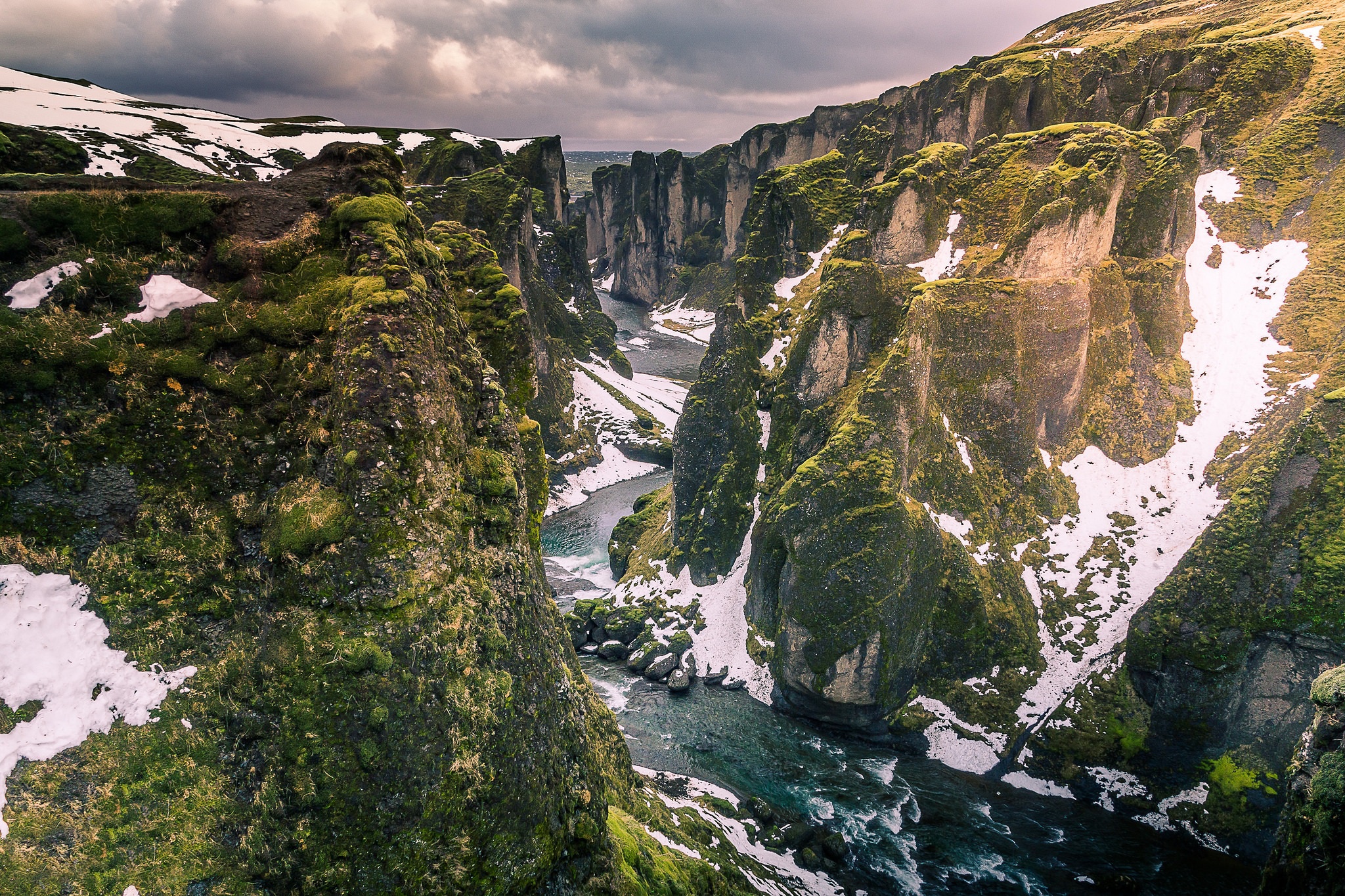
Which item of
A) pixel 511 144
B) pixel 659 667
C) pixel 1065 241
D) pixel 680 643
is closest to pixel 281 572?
pixel 659 667

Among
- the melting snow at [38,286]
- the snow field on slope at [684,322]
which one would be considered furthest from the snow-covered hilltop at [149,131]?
the snow field on slope at [684,322]

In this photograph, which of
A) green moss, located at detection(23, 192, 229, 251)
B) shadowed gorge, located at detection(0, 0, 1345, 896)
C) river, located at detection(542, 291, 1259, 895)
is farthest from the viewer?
river, located at detection(542, 291, 1259, 895)

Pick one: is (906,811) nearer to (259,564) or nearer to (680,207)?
(259,564)

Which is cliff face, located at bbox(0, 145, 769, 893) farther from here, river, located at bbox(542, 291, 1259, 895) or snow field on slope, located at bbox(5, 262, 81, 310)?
river, located at bbox(542, 291, 1259, 895)

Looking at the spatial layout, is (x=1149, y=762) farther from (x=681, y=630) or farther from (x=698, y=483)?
(x=698, y=483)

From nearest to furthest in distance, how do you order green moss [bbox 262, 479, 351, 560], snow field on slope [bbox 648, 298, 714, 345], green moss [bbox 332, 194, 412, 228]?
green moss [bbox 262, 479, 351, 560] < green moss [bbox 332, 194, 412, 228] < snow field on slope [bbox 648, 298, 714, 345]

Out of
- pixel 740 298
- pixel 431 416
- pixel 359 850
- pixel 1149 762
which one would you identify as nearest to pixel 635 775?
pixel 359 850

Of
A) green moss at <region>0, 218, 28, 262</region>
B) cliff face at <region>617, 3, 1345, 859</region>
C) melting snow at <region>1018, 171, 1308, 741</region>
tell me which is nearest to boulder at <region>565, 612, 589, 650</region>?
cliff face at <region>617, 3, 1345, 859</region>
